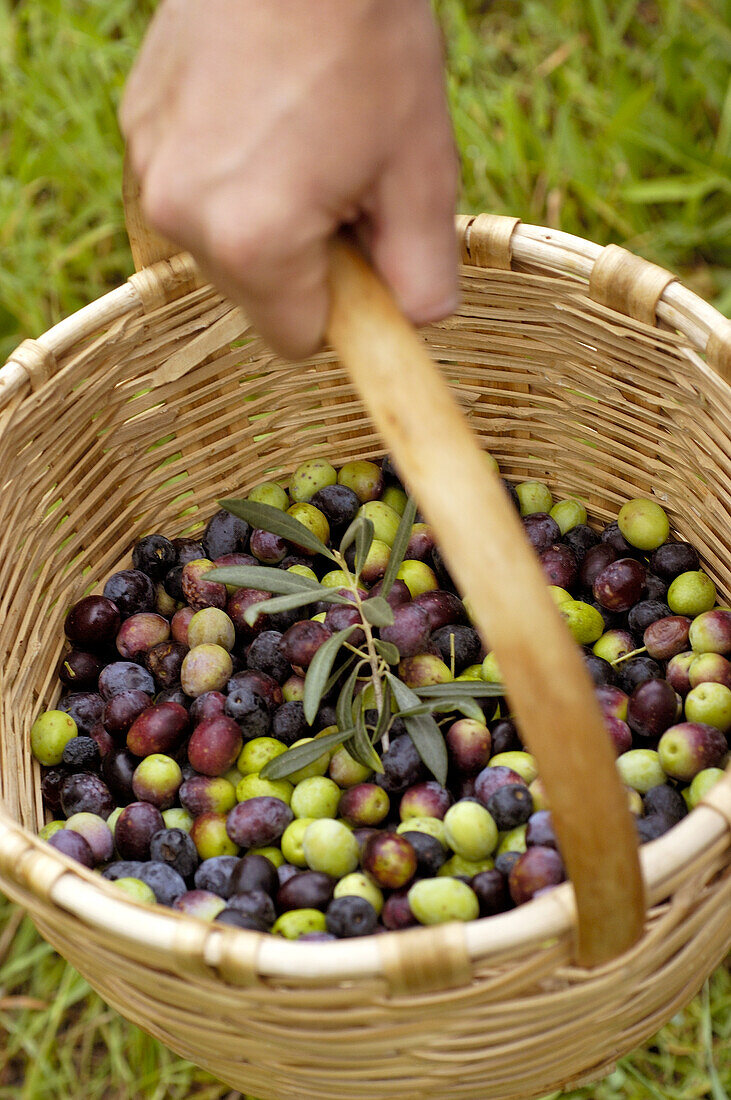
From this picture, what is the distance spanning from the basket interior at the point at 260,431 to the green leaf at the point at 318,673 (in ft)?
0.97

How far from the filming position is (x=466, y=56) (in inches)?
86.0

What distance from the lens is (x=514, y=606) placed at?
57cm

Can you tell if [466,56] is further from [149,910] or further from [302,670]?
[149,910]

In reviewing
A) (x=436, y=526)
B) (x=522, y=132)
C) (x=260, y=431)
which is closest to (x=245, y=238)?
(x=436, y=526)

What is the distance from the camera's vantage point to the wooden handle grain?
1.88 ft

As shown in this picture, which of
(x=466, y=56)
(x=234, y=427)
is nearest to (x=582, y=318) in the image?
(x=234, y=427)

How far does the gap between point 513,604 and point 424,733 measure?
0.43 m

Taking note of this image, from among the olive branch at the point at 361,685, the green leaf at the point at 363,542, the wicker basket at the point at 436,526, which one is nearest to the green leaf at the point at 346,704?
the olive branch at the point at 361,685

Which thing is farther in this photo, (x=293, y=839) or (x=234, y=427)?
(x=234, y=427)

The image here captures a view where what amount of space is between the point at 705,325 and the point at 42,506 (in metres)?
0.70

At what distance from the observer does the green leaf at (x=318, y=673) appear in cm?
92

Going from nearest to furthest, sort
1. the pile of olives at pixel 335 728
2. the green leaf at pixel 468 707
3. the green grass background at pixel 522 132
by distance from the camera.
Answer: the pile of olives at pixel 335 728
the green leaf at pixel 468 707
the green grass background at pixel 522 132

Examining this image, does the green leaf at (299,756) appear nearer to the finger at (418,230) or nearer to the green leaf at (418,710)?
the green leaf at (418,710)

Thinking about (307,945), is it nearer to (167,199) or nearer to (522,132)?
(167,199)
